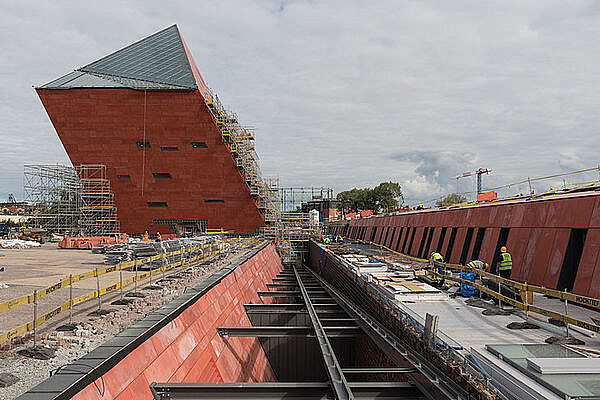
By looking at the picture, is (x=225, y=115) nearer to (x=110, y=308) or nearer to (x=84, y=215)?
(x=84, y=215)

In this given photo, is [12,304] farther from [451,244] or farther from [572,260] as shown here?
[451,244]

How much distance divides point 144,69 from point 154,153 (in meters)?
7.54

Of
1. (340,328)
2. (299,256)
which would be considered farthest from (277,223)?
(340,328)

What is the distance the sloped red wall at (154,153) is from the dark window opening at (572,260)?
2872 centimetres

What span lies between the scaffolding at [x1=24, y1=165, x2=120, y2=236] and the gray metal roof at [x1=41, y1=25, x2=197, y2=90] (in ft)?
29.3

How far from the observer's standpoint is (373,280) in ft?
47.1

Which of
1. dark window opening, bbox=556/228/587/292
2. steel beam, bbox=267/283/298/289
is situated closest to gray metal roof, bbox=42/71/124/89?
steel beam, bbox=267/283/298/289

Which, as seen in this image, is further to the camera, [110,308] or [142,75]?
[142,75]

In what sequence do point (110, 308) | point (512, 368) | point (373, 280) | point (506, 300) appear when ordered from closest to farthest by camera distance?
1. point (512, 368)
2. point (110, 308)
3. point (506, 300)
4. point (373, 280)

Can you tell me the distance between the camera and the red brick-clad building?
33.8m

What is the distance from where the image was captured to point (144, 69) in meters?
35.2

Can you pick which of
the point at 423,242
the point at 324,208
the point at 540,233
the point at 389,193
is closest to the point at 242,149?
the point at 423,242

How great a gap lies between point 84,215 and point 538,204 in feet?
139

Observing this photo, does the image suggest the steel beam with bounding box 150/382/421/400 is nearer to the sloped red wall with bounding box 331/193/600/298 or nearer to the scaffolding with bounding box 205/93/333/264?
the sloped red wall with bounding box 331/193/600/298
